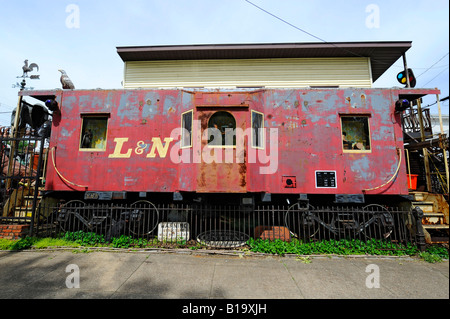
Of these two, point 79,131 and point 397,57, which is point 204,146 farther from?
point 397,57

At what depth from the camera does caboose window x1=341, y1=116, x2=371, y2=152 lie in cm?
Answer: 678

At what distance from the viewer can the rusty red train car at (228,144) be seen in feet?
20.4

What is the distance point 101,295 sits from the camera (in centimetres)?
376

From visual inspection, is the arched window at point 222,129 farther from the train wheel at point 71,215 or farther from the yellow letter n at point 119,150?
the train wheel at point 71,215

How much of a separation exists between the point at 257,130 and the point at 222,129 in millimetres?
1008

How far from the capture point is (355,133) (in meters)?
6.85

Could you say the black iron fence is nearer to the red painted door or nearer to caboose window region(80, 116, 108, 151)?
the red painted door

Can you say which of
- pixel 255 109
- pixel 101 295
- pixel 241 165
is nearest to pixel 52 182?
pixel 101 295

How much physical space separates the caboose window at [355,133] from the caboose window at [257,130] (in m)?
2.54

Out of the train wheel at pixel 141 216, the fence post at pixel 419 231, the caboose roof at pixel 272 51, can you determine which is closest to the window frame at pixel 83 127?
the train wheel at pixel 141 216

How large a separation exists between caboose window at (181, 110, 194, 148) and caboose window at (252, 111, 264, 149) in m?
1.79

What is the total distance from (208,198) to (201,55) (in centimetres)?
777

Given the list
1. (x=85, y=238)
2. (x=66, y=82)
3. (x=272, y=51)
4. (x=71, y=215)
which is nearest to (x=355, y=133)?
(x=272, y=51)
